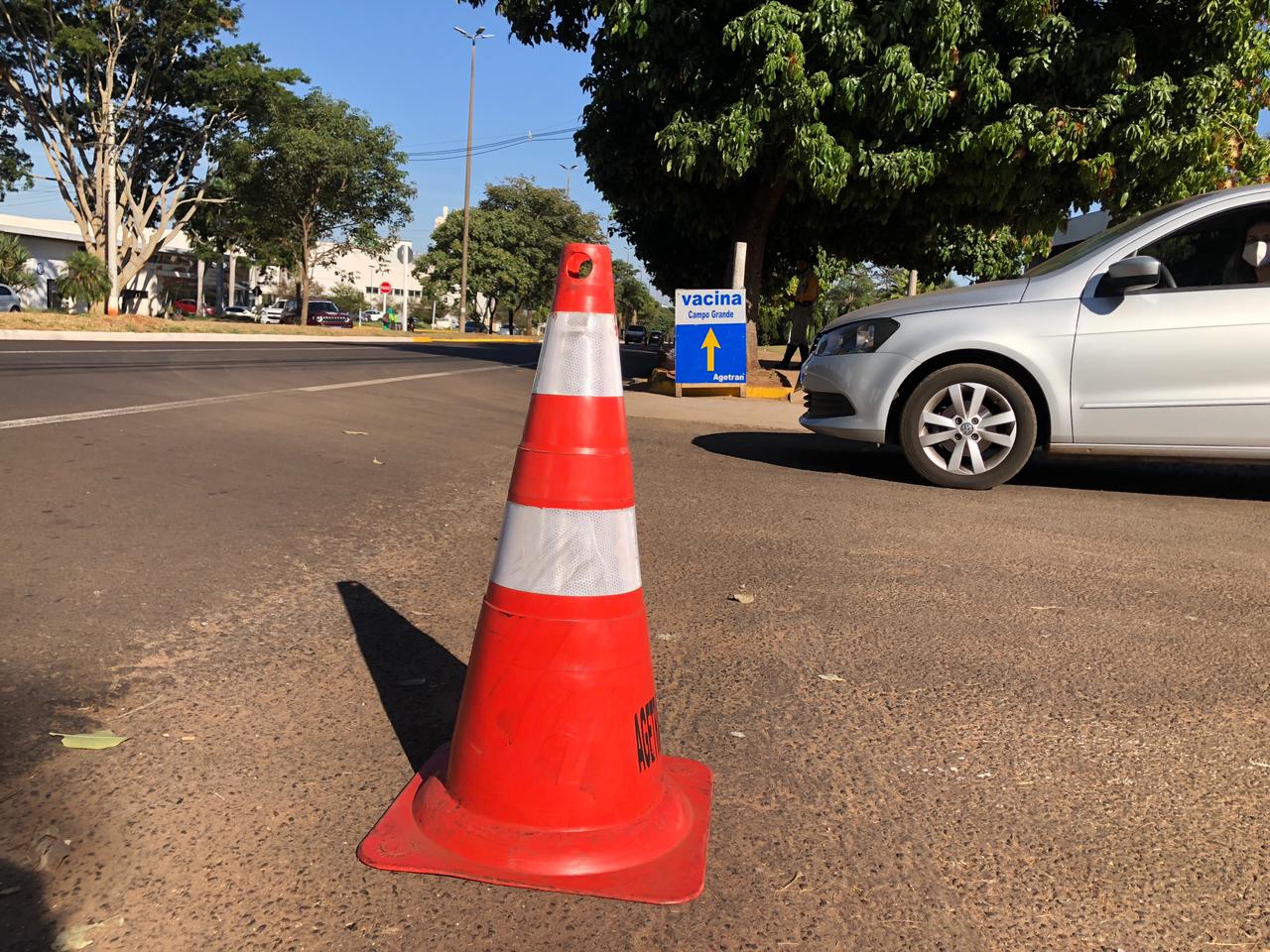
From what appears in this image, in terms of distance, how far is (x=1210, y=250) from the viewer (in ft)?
18.0

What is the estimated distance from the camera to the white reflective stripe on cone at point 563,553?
196cm

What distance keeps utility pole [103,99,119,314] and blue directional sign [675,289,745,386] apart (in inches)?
1026

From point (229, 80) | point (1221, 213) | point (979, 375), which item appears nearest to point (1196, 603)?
point (979, 375)

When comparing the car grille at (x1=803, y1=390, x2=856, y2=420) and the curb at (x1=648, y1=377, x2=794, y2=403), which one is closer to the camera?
the car grille at (x1=803, y1=390, x2=856, y2=420)

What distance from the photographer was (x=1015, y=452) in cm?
562

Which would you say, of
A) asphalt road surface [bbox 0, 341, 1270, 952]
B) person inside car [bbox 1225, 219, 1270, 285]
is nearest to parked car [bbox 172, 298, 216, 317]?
asphalt road surface [bbox 0, 341, 1270, 952]

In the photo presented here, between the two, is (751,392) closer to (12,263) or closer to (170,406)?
(170,406)

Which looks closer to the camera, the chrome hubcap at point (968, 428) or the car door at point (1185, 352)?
the car door at point (1185, 352)

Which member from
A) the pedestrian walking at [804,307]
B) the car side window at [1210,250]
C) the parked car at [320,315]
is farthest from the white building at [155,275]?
the car side window at [1210,250]

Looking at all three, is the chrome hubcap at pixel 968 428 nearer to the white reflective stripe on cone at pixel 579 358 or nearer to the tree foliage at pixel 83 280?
the white reflective stripe on cone at pixel 579 358

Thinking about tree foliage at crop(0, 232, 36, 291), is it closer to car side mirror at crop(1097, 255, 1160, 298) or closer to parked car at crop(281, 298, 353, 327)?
parked car at crop(281, 298, 353, 327)

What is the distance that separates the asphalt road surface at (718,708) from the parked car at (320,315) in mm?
45302

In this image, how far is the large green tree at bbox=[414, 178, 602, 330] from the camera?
208ft

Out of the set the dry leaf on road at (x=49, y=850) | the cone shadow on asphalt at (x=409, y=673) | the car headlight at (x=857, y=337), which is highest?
the car headlight at (x=857, y=337)
